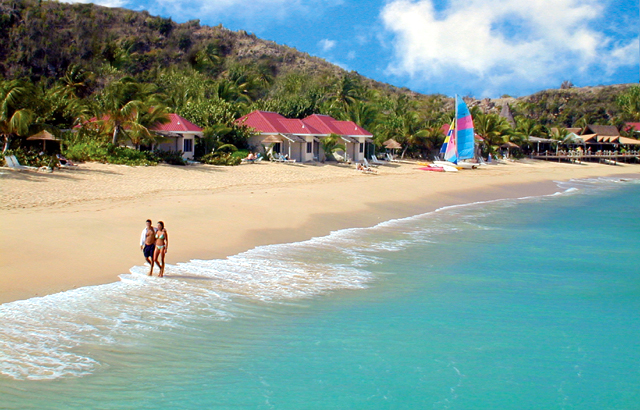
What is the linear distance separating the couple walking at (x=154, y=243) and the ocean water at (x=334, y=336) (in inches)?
14.4

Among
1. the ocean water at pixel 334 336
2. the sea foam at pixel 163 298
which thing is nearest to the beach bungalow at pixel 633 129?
the ocean water at pixel 334 336

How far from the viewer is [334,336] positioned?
8438 millimetres

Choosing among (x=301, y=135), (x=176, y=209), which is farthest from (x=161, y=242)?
(x=301, y=135)

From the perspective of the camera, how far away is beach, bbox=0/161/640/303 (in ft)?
35.7

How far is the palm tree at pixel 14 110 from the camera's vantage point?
22.0 metres

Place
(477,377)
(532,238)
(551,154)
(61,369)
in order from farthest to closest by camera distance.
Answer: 1. (551,154)
2. (532,238)
3. (477,377)
4. (61,369)

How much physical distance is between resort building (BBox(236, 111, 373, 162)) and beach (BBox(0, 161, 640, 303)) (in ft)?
11.9

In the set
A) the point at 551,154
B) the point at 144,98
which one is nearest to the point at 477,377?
the point at 144,98

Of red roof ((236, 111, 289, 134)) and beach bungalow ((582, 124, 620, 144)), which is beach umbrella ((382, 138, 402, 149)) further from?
beach bungalow ((582, 124, 620, 144))

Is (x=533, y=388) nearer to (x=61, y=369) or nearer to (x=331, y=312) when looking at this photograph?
(x=331, y=312)

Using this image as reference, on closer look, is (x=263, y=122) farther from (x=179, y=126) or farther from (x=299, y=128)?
(x=179, y=126)

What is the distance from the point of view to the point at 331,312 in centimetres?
946

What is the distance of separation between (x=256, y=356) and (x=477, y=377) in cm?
278

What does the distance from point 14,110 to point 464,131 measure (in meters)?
27.2
